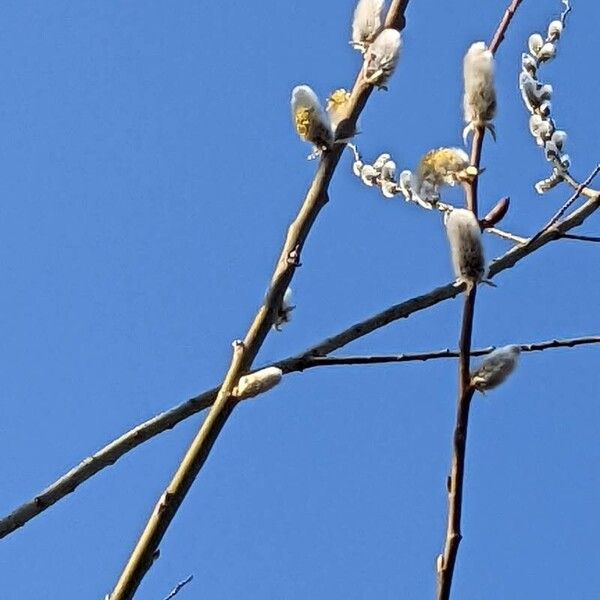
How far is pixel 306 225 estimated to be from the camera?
1.34 meters

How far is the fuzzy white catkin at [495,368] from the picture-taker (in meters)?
1.28

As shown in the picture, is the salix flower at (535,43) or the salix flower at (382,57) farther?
the salix flower at (535,43)

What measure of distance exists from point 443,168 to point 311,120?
197 mm

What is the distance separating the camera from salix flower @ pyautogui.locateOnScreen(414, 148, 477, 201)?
4.81ft

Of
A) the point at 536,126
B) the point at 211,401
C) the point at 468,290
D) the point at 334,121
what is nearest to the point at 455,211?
the point at 468,290

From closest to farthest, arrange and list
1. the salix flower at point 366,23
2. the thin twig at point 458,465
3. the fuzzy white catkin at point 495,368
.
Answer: the thin twig at point 458,465 → the fuzzy white catkin at point 495,368 → the salix flower at point 366,23

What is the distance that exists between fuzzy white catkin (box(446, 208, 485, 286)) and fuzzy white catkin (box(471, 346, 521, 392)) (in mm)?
106

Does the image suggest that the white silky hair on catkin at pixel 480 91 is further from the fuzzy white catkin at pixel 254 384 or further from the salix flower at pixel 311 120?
the fuzzy white catkin at pixel 254 384

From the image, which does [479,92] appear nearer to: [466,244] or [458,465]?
[466,244]

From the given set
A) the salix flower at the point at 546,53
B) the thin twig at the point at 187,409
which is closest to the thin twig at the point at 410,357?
the thin twig at the point at 187,409

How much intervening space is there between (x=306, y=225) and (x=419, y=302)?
1.19ft

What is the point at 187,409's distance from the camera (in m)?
1.58

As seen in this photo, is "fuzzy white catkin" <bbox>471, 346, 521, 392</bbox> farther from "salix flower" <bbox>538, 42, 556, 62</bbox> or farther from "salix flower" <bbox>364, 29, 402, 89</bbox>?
"salix flower" <bbox>538, 42, 556, 62</bbox>

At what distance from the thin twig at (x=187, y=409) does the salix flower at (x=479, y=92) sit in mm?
284
